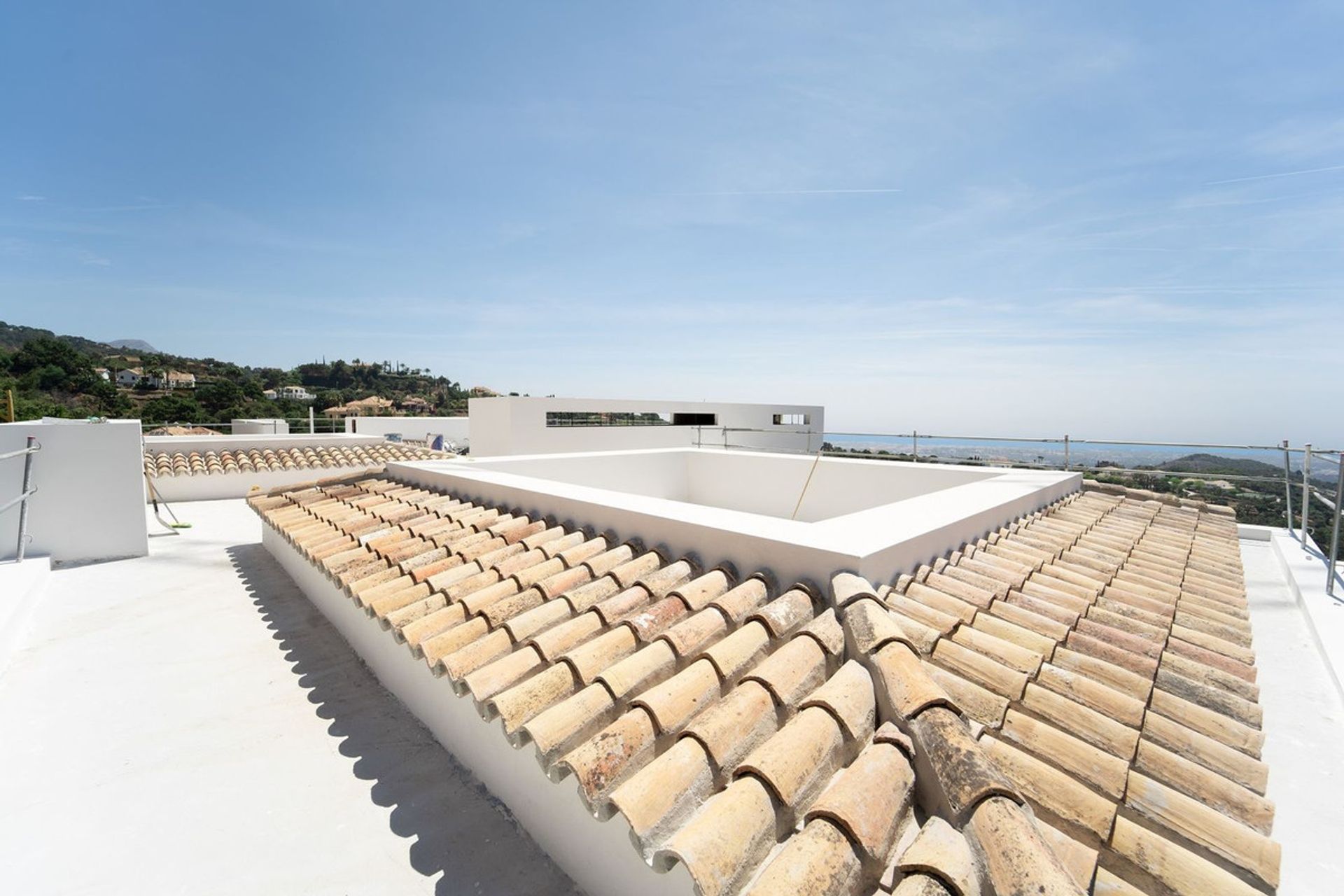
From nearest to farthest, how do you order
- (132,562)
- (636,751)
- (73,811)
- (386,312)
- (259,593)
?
(636,751) → (73,811) → (259,593) → (132,562) → (386,312)

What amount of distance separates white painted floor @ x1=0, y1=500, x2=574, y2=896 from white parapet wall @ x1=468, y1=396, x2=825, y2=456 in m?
8.52

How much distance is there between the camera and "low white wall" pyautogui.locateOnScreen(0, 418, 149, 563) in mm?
5555

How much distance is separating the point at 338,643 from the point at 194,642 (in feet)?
3.50

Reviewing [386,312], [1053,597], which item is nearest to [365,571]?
[1053,597]

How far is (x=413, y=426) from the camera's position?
22.9 meters

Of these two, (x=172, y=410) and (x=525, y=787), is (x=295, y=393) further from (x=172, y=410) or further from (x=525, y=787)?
(x=525, y=787)

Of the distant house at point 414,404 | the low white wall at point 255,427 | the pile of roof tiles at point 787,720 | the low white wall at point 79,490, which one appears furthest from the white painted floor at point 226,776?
the distant house at point 414,404

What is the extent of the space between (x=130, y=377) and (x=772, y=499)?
6735 cm

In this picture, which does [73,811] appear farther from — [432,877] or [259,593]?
[259,593]

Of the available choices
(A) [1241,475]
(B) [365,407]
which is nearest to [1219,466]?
(A) [1241,475]

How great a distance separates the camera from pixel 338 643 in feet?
13.0

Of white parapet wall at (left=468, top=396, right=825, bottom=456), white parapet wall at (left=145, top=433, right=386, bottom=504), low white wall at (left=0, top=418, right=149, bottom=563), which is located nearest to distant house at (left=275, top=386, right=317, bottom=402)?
white parapet wall at (left=468, top=396, right=825, bottom=456)

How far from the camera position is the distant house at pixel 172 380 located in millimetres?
45812

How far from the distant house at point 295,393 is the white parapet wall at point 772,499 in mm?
47442
